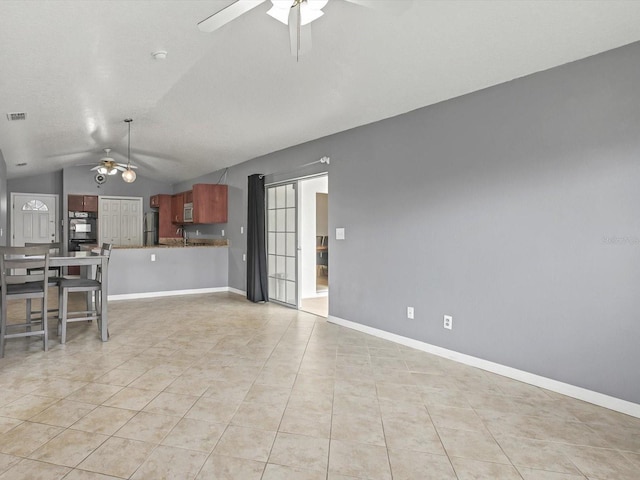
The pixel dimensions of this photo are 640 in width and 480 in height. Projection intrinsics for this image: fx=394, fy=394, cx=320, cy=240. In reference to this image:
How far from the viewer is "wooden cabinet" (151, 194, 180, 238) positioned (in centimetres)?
930

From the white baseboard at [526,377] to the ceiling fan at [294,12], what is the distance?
2.78 meters

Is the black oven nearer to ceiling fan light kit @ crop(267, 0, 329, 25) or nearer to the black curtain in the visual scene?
the black curtain

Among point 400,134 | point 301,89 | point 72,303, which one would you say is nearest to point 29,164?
point 72,303

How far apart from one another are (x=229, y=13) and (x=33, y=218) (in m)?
9.27

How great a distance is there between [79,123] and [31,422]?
3890 mm

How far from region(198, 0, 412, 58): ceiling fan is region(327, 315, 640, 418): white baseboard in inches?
109

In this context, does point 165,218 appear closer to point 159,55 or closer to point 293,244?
point 293,244

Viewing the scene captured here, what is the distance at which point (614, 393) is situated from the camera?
2.64m

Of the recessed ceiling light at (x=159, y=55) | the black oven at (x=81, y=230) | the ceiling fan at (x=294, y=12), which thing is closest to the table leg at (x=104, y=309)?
the recessed ceiling light at (x=159, y=55)

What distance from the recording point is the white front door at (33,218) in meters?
8.71

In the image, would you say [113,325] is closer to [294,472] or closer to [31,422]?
[31,422]

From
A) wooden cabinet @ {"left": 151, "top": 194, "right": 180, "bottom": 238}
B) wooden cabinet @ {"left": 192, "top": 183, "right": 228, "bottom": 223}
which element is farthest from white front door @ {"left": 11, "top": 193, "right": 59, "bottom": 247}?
wooden cabinet @ {"left": 192, "top": 183, "right": 228, "bottom": 223}

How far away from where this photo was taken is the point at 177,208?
895cm

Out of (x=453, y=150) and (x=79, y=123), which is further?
(x=79, y=123)
